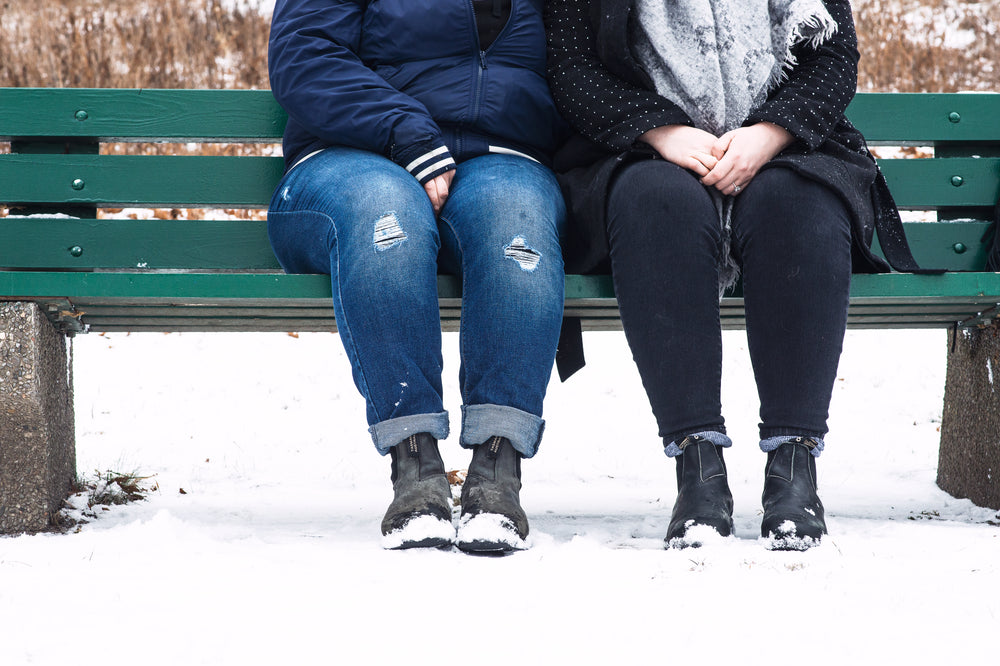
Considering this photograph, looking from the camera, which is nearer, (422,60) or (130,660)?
(130,660)

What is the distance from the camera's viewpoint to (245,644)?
4.70 feet

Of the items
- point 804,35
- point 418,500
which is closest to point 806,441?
point 418,500

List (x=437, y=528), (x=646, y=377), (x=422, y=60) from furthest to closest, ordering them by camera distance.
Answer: (x=422, y=60) < (x=646, y=377) < (x=437, y=528)

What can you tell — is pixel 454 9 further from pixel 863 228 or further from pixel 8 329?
pixel 8 329

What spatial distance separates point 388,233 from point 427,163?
0.29 metres

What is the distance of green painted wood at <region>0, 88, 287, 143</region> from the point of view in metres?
2.87

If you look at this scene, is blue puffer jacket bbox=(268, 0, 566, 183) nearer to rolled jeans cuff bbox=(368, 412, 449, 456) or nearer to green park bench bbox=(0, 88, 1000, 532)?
green park bench bbox=(0, 88, 1000, 532)

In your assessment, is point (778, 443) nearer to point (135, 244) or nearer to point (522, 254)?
point (522, 254)

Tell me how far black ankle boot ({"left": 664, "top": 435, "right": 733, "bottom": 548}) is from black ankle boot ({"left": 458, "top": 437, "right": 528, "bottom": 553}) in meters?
0.32

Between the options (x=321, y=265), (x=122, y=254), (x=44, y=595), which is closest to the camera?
(x=44, y=595)

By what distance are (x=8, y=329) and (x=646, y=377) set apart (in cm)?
154

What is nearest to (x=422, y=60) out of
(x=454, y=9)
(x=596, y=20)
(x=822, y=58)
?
(x=454, y=9)

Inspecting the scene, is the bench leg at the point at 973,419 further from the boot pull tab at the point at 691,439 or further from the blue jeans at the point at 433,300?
the blue jeans at the point at 433,300

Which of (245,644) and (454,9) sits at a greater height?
(454,9)
